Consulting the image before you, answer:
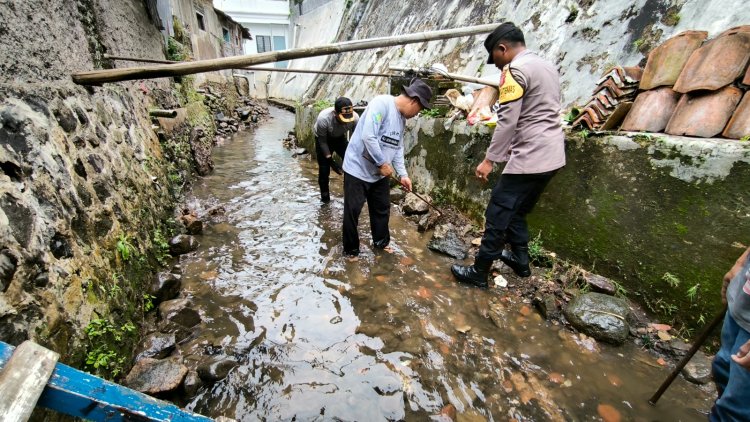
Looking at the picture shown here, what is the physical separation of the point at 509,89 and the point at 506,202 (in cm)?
96

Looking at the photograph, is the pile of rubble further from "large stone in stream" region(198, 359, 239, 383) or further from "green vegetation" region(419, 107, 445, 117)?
"large stone in stream" region(198, 359, 239, 383)

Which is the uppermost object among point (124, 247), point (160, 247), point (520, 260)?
point (124, 247)

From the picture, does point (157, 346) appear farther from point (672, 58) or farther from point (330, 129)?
point (672, 58)

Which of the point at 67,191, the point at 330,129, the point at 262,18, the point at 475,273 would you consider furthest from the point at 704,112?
the point at 262,18

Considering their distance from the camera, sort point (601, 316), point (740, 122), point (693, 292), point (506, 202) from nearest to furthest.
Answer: point (740, 122), point (693, 292), point (601, 316), point (506, 202)

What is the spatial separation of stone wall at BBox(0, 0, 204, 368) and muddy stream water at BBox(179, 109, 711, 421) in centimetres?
70

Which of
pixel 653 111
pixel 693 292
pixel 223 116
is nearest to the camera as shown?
pixel 693 292

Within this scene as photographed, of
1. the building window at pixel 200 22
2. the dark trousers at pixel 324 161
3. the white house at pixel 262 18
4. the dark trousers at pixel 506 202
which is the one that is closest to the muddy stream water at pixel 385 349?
the dark trousers at pixel 506 202

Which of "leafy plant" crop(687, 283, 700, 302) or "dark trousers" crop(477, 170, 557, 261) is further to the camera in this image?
"dark trousers" crop(477, 170, 557, 261)

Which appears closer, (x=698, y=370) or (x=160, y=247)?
(x=698, y=370)

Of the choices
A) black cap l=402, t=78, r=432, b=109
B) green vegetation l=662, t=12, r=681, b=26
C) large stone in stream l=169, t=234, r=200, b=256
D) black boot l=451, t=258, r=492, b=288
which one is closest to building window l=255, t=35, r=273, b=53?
large stone in stream l=169, t=234, r=200, b=256

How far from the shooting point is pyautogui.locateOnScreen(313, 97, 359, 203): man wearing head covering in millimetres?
5004

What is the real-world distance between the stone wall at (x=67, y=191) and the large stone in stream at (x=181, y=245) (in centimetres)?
18

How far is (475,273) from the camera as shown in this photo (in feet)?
10.9
